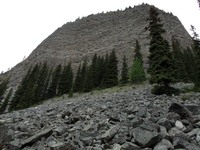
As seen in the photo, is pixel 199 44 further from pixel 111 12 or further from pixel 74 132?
pixel 111 12

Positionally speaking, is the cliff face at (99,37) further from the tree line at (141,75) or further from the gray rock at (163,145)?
the gray rock at (163,145)

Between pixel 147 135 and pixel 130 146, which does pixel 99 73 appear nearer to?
pixel 147 135

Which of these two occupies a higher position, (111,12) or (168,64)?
(111,12)

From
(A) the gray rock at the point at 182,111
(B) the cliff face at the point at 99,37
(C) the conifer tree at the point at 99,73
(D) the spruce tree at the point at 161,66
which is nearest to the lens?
(A) the gray rock at the point at 182,111

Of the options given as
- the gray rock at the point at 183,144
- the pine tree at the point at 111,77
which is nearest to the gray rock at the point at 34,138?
the gray rock at the point at 183,144

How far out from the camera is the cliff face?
123 meters

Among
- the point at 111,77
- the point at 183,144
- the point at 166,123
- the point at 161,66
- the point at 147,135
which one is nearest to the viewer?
the point at 183,144

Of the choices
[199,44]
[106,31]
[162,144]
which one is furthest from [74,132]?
[106,31]

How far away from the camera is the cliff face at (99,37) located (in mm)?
122625

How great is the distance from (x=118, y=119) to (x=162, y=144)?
437 cm

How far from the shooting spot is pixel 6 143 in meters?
10.4

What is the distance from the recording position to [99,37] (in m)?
146

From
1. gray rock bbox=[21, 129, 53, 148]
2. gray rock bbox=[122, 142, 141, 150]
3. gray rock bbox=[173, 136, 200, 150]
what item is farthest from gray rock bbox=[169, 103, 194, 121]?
gray rock bbox=[21, 129, 53, 148]

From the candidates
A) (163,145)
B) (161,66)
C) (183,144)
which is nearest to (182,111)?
(183,144)
